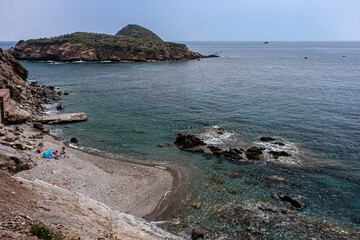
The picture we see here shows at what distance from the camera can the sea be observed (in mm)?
23891

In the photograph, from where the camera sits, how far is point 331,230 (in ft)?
64.0

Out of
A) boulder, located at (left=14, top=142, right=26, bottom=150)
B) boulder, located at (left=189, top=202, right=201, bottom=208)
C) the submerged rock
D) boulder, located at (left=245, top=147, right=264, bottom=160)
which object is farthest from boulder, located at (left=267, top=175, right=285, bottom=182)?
boulder, located at (left=14, top=142, right=26, bottom=150)

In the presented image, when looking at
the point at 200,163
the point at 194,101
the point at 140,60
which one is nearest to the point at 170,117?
the point at 194,101

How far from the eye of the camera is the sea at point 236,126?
2389 cm

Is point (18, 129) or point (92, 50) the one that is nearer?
point (18, 129)

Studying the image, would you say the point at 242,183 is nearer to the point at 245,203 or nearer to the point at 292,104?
the point at 245,203

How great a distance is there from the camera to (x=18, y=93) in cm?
4484

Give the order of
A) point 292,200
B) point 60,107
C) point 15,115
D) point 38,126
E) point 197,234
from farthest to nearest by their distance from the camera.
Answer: point 60,107 → point 38,126 → point 15,115 → point 292,200 → point 197,234

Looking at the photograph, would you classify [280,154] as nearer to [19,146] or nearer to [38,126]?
[19,146]

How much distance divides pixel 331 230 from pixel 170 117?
29524 mm

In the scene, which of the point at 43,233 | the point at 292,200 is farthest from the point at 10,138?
the point at 292,200

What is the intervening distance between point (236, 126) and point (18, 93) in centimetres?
3769

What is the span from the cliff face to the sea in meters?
4.48

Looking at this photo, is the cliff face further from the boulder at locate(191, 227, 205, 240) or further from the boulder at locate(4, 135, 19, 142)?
the boulder at locate(191, 227, 205, 240)
